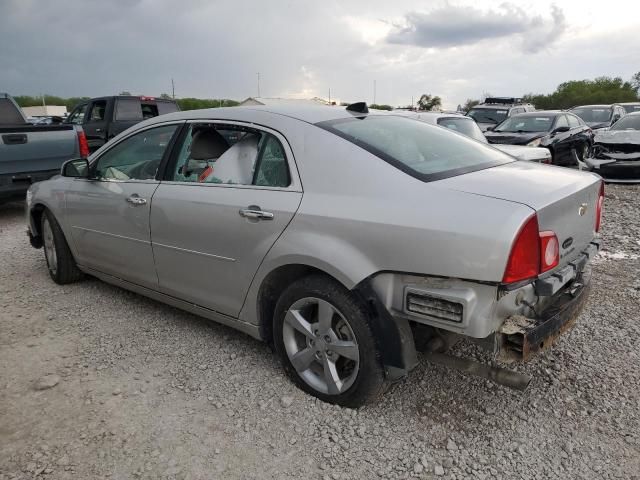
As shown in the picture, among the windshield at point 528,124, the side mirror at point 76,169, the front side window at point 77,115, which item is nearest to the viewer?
the side mirror at point 76,169

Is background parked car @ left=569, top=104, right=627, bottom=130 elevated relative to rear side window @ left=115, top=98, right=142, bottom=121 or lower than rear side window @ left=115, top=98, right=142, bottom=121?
lower

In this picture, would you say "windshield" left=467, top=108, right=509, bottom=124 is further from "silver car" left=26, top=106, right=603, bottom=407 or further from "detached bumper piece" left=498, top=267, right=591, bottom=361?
"detached bumper piece" left=498, top=267, right=591, bottom=361

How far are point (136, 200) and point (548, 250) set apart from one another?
268cm

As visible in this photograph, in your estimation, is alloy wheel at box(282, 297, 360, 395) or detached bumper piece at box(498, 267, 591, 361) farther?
alloy wheel at box(282, 297, 360, 395)

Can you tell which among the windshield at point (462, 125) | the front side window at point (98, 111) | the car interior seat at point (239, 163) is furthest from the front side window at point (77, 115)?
the car interior seat at point (239, 163)

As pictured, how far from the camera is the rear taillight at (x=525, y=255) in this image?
7.00 ft

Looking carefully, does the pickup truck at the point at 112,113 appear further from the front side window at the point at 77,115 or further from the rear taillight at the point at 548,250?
the rear taillight at the point at 548,250

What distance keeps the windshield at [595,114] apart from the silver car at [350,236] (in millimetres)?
13954

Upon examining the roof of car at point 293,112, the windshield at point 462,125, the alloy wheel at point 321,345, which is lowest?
the alloy wheel at point 321,345

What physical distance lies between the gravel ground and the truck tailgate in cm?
427

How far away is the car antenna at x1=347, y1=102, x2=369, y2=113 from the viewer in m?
3.34

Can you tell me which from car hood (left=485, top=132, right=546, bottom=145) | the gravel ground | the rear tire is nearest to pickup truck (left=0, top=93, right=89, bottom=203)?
the rear tire

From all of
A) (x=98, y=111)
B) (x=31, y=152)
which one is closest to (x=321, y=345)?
(x=31, y=152)

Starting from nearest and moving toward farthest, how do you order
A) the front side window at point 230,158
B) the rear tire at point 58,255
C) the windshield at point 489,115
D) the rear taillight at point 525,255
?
1. the rear taillight at point 525,255
2. the front side window at point 230,158
3. the rear tire at point 58,255
4. the windshield at point 489,115
